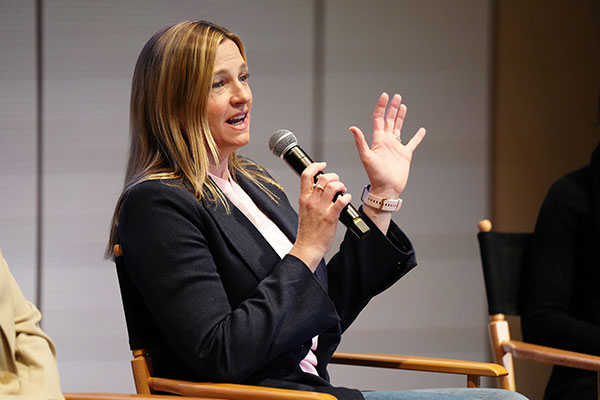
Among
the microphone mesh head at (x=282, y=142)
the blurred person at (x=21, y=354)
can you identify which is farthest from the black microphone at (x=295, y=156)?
the blurred person at (x=21, y=354)

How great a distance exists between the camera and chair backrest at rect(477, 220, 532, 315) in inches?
91.8

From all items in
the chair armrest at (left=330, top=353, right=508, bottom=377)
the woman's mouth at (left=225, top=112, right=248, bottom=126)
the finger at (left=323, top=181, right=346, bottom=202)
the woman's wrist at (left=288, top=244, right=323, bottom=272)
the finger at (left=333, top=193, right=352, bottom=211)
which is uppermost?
Answer: the woman's mouth at (left=225, top=112, right=248, bottom=126)

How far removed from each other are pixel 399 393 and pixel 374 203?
431 mm

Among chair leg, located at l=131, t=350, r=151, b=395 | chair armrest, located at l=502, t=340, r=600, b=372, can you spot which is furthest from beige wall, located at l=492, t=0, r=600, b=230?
chair leg, located at l=131, t=350, r=151, b=395

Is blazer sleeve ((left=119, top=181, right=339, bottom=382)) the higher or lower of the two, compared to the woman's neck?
lower

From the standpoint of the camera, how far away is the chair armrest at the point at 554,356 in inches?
76.4

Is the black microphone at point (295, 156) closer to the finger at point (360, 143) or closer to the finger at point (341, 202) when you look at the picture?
the finger at point (341, 202)

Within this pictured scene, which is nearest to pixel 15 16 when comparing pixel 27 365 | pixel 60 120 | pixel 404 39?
pixel 60 120

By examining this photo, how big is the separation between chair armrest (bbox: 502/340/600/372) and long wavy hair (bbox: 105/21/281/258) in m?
0.94

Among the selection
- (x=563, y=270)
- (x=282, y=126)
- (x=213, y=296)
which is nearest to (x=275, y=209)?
(x=213, y=296)

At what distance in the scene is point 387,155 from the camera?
1.88m

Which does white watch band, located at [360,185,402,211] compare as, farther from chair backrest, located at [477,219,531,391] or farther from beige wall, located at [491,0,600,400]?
beige wall, located at [491,0,600,400]

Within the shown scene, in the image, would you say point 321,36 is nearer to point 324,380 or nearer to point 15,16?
point 15,16

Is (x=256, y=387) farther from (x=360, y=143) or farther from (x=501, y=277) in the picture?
(x=501, y=277)
